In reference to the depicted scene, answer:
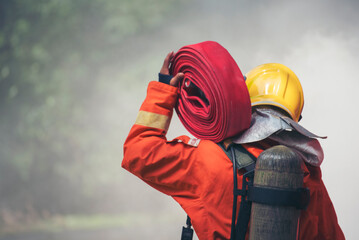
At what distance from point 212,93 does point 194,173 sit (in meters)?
0.25

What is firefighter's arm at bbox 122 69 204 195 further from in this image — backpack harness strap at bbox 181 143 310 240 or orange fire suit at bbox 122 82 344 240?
backpack harness strap at bbox 181 143 310 240

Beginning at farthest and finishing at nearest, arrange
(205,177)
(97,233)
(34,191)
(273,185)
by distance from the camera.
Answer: (34,191) → (97,233) → (205,177) → (273,185)

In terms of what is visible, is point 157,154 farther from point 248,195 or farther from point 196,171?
point 248,195

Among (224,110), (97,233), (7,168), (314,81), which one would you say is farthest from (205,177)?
(7,168)

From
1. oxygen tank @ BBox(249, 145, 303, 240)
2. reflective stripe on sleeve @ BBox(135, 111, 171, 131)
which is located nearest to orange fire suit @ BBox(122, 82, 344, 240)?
reflective stripe on sleeve @ BBox(135, 111, 171, 131)

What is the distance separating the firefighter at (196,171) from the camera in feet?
3.74

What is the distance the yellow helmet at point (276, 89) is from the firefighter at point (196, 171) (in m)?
0.18

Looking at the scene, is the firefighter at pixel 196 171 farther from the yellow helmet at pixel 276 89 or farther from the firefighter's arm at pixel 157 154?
the yellow helmet at pixel 276 89

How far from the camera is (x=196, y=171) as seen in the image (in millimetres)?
1189

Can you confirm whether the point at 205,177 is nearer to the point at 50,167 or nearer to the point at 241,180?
the point at 241,180

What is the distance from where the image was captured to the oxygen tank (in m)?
1.04

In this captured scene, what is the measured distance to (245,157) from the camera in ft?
3.81

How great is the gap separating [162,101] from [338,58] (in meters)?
3.41

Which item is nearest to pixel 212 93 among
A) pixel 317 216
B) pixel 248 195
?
pixel 248 195
